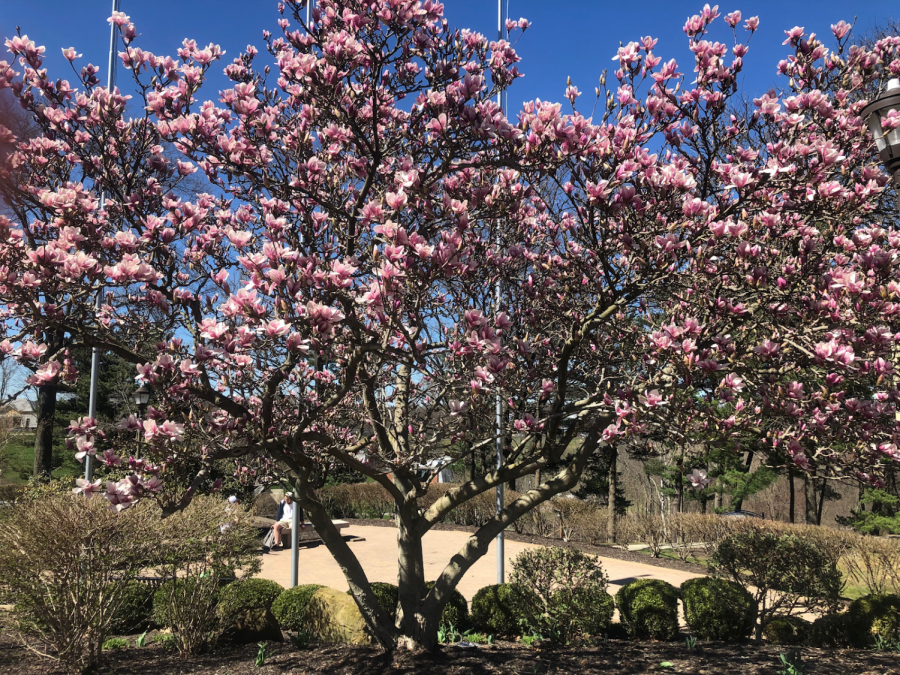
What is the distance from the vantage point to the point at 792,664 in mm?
5004

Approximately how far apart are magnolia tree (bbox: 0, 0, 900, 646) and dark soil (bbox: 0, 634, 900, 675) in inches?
18.5

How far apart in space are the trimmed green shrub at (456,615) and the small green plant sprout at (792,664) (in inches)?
127

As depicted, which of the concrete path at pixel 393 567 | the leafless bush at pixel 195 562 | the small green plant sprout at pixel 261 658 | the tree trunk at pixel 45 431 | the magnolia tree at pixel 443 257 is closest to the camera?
the magnolia tree at pixel 443 257

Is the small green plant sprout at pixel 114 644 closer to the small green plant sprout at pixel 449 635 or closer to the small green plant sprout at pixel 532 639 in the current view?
the small green plant sprout at pixel 449 635

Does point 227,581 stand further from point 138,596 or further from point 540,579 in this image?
point 540,579

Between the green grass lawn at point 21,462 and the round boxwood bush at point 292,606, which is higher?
the green grass lawn at point 21,462

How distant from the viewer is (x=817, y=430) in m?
4.03

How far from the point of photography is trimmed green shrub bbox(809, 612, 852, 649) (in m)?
6.48

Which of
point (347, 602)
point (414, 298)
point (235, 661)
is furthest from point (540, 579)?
point (414, 298)

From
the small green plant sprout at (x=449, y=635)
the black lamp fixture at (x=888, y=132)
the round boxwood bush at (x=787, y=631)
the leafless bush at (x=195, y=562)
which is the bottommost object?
the round boxwood bush at (x=787, y=631)

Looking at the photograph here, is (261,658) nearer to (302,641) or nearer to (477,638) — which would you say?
(302,641)

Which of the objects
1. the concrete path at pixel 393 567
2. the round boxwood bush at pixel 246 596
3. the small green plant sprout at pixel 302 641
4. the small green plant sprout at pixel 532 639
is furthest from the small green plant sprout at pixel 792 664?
the round boxwood bush at pixel 246 596

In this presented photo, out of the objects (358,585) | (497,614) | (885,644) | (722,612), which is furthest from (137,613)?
(885,644)

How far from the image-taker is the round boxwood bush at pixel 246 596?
6.21 metres
